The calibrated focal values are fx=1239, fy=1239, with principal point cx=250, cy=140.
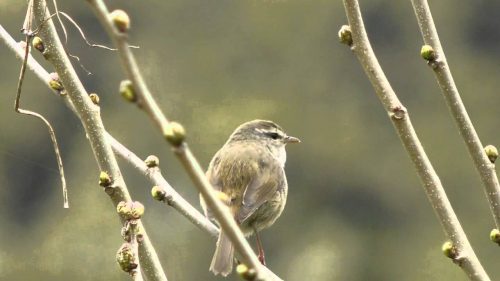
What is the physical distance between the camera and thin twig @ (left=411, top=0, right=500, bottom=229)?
329cm

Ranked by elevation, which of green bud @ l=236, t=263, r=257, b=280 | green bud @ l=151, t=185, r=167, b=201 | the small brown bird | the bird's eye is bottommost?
the bird's eye

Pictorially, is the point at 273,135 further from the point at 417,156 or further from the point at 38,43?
the point at 417,156

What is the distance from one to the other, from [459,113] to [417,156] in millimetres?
167

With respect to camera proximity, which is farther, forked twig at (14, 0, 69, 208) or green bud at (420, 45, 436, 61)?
forked twig at (14, 0, 69, 208)

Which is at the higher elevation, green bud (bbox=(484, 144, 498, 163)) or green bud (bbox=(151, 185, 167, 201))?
green bud (bbox=(484, 144, 498, 163))

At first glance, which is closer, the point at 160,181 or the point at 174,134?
the point at 174,134

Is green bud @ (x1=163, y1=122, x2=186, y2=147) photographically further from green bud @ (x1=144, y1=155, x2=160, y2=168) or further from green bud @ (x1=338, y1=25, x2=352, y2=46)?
green bud @ (x1=144, y1=155, x2=160, y2=168)

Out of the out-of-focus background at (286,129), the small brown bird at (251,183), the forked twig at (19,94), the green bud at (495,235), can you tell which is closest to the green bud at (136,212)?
the forked twig at (19,94)

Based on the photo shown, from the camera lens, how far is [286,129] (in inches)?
1133

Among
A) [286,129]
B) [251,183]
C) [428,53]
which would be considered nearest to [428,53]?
[428,53]

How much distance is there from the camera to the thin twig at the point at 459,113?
3287mm

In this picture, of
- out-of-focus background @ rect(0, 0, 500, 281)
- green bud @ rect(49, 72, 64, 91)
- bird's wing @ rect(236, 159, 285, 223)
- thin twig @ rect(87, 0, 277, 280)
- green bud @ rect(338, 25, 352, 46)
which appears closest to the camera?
thin twig @ rect(87, 0, 277, 280)

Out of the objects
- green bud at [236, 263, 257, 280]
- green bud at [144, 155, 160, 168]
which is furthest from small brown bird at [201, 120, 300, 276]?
green bud at [236, 263, 257, 280]

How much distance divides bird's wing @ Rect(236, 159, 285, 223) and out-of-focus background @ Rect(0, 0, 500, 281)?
17978 millimetres
